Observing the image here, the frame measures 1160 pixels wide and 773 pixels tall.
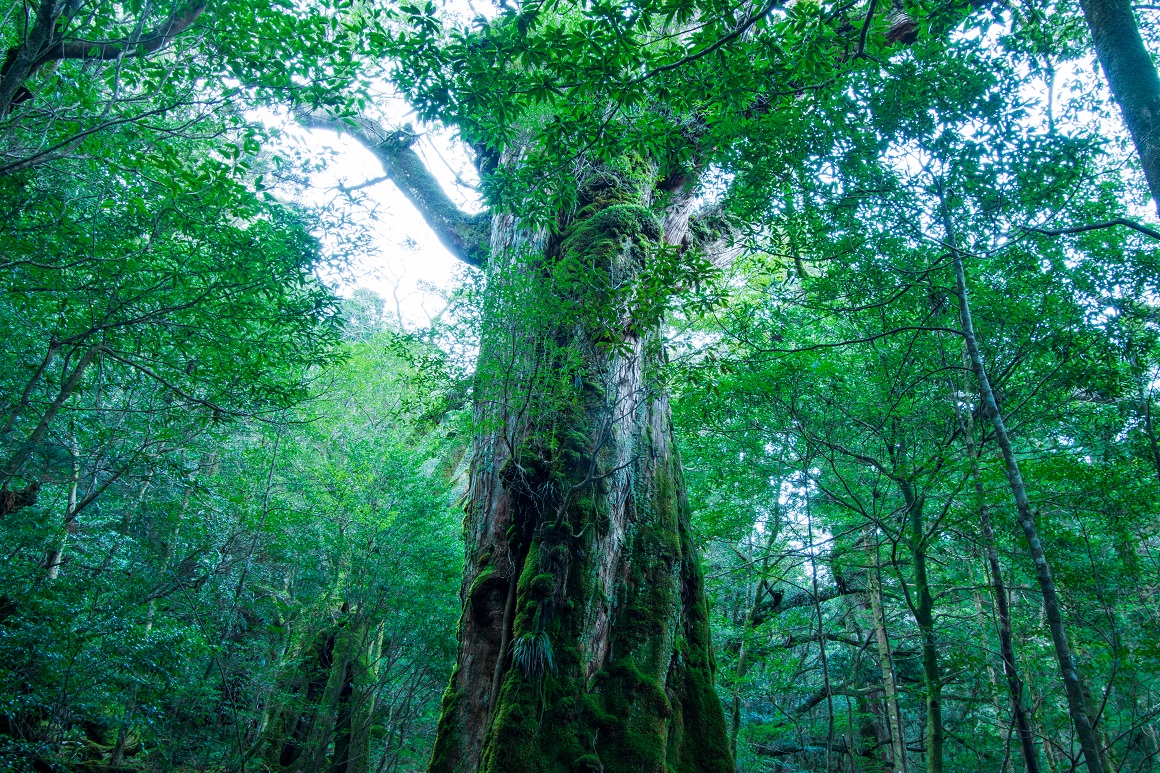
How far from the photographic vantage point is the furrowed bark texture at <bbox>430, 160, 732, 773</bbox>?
3934mm

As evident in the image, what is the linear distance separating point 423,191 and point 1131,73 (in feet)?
26.3

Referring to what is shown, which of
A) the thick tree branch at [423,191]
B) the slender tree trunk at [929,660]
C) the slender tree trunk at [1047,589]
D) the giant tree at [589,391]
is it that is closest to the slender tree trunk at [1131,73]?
the giant tree at [589,391]

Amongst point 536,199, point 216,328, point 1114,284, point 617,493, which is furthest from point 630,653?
point 1114,284

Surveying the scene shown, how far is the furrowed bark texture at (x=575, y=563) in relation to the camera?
3.93 metres

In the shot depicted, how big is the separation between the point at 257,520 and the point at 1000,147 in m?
10.9

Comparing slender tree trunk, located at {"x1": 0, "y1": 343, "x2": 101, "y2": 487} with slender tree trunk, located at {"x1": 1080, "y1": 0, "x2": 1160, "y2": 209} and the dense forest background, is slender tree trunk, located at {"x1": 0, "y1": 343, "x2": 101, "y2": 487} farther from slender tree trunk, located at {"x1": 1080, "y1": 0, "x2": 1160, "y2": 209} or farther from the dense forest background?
slender tree trunk, located at {"x1": 1080, "y1": 0, "x2": 1160, "y2": 209}

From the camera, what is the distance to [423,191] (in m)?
8.78

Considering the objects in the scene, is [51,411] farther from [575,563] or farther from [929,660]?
[929,660]

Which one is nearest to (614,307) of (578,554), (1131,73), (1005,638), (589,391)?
(589,391)

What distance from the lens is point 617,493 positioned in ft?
16.1

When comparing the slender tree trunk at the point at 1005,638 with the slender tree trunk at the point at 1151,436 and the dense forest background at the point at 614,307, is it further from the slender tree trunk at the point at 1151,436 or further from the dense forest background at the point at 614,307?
the slender tree trunk at the point at 1151,436

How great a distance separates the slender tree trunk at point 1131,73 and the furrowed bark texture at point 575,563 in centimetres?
276

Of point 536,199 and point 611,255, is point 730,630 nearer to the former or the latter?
point 611,255

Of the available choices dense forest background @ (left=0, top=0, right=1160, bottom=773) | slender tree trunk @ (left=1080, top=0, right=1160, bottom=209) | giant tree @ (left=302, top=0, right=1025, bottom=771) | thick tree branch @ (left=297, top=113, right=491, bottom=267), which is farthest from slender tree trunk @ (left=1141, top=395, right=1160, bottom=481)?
thick tree branch @ (left=297, top=113, right=491, bottom=267)
